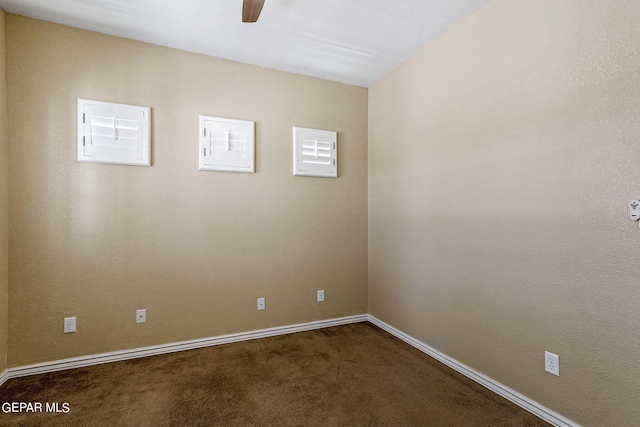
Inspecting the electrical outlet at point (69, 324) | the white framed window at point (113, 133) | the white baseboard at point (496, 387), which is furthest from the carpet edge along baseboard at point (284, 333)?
the white framed window at point (113, 133)

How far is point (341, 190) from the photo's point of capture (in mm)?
3496

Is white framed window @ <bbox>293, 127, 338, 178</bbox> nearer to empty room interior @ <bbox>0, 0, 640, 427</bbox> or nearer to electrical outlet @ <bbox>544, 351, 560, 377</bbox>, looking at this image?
empty room interior @ <bbox>0, 0, 640, 427</bbox>

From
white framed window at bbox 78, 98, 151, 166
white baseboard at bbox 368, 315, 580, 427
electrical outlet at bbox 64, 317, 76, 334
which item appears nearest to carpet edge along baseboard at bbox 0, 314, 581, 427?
white baseboard at bbox 368, 315, 580, 427

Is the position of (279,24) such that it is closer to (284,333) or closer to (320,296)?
(320,296)

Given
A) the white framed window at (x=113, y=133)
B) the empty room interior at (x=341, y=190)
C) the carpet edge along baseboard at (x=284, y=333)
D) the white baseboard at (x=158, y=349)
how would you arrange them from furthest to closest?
the white framed window at (x=113, y=133)
the white baseboard at (x=158, y=349)
the carpet edge along baseboard at (x=284, y=333)
the empty room interior at (x=341, y=190)

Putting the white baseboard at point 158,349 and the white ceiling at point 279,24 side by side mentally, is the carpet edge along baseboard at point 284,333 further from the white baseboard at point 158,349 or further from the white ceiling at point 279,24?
the white ceiling at point 279,24

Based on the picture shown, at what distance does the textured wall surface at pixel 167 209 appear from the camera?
2.38 metres

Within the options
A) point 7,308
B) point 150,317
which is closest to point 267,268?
point 150,317

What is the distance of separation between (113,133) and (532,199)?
3176 millimetres

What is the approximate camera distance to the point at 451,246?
2504 mm

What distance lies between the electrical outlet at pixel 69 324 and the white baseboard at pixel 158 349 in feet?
0.75

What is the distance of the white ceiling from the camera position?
223 centimetres

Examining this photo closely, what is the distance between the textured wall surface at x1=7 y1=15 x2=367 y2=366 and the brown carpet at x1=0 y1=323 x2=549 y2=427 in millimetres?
347

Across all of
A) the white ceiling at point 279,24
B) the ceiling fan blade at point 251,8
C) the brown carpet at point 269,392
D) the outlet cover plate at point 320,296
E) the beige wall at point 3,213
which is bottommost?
the brown carpet at point 269,392
